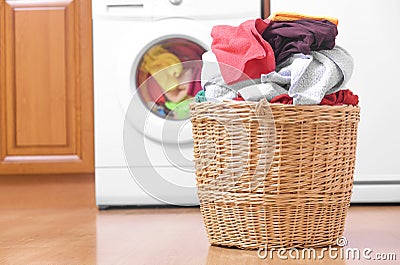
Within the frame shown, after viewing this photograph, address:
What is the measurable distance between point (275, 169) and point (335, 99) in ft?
0.62

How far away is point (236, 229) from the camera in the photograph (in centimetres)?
140

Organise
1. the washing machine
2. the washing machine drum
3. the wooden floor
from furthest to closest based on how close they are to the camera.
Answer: the washing machine
the washing machine drum
the wooden floor

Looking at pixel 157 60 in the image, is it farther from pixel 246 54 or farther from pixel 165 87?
pixel 246 54

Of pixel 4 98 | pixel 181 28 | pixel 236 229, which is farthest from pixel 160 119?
pixel 236 229

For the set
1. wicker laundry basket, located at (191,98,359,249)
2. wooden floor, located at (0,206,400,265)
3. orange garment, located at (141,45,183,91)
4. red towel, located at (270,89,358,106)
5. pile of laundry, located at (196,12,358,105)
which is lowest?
wooden floor, located at (0,206,400,265)

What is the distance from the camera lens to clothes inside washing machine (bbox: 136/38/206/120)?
2.15 metres

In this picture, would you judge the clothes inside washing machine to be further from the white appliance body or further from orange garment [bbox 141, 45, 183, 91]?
the white appliance body

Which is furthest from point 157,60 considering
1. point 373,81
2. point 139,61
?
point 373,81

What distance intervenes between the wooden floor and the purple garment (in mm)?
395

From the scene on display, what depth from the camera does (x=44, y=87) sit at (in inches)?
95.7

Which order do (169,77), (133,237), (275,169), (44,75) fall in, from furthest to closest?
(44,75), (169,77), (133,237), (275,169)

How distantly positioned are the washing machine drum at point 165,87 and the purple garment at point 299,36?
0.66 m

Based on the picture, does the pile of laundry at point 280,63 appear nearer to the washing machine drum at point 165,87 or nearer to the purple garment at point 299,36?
the purple garment at point 299,36

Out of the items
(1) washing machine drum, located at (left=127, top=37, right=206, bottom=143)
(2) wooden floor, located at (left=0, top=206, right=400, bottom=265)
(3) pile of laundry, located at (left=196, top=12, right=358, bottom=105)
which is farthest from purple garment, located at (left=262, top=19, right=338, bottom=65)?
(1) washing machine drum, located at (left=127, top=37, right=206, bottom=143)
